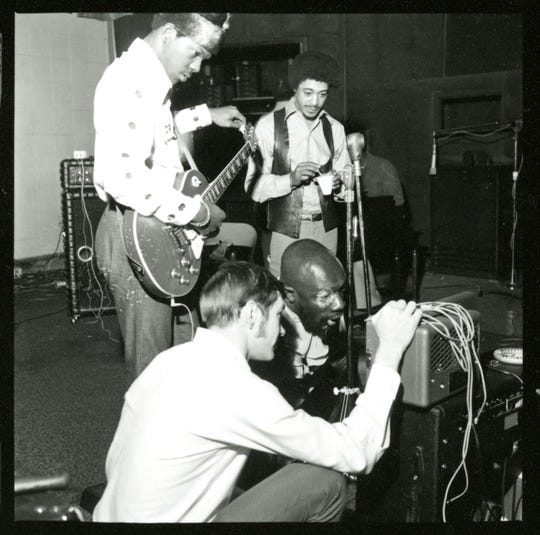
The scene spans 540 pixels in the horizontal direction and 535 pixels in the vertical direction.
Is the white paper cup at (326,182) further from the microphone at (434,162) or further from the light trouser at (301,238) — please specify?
the microphone at (434,162)

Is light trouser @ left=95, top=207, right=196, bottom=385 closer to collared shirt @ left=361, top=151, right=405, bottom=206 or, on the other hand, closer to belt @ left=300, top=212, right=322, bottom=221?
belt @ left=300, top=212, right=322, bottom=221

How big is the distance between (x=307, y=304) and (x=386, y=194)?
311 centimetres

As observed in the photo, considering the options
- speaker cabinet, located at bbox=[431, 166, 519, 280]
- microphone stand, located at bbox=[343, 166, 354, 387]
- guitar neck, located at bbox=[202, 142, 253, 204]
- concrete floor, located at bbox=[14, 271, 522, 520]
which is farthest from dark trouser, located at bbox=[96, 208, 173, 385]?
speaker cabinet, located at bbox=[431, 166, 519, 280]

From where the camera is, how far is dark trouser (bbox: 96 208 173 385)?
231cm

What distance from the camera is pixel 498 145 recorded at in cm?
621

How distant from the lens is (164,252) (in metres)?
2.38

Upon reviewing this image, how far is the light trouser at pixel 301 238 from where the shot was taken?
3.37 metres

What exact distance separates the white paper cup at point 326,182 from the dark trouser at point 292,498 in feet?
5.65

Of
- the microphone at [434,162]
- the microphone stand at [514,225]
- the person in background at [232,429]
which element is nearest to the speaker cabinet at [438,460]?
the person in background at [232,429]

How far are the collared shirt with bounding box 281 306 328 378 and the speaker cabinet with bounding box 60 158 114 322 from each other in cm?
217

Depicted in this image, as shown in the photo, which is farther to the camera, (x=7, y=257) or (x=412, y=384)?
(x=7, y=257)

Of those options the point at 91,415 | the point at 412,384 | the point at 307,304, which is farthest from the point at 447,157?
the point at 412,384

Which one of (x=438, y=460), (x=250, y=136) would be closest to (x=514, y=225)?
(x=250, y=136)

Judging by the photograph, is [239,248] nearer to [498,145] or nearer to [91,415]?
[91,415]
